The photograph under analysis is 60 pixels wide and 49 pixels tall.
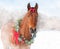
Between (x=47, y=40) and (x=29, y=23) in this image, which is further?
(x=47, y=40)

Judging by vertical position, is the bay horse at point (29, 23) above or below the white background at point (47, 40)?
above

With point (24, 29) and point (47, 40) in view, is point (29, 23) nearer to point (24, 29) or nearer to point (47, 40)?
point (24, 29)

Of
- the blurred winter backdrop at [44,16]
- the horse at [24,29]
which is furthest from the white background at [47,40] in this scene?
the horse at [24,29]

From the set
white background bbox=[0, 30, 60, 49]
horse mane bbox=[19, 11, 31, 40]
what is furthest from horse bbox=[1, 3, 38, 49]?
white background bbox=[0, 30, 60, 49]

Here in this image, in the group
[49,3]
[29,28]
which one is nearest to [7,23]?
[29,28]

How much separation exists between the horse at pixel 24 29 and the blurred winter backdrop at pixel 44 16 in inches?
3.2

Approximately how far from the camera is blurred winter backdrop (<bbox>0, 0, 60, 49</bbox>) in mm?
1311

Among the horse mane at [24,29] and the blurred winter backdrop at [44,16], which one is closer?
the horse mane at [24,29]

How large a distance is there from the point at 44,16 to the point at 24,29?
219mm

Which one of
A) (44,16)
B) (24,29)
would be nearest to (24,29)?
(24,29)

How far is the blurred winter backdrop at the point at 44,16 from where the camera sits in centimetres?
131

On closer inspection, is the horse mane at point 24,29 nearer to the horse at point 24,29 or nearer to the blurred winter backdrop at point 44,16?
the horse at point 24,29

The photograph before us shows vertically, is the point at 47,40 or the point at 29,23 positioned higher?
the point at 29,23

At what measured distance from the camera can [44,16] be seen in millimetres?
1330
